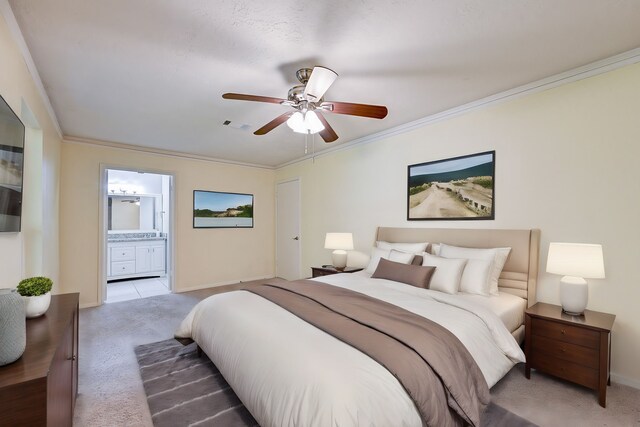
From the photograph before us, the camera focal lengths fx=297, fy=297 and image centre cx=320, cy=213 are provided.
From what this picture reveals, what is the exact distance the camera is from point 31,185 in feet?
8.66

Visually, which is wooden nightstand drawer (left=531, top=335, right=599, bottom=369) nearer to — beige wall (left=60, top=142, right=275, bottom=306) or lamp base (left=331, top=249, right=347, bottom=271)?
lamp base (left=331, top=249, right=347, bottom=271)

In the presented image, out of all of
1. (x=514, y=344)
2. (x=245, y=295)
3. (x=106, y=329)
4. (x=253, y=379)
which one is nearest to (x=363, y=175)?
(x=245, y=295)

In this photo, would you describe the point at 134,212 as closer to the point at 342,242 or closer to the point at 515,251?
the point at 342,242

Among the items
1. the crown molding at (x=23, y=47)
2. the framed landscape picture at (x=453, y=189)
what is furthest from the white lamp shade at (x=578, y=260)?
the crown molding at (x=23, y=47)

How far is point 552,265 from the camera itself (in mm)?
2287

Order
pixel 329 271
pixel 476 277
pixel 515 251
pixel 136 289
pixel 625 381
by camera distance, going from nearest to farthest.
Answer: pixel 625 381
pixel 476 277
pixel 515 251
pixel 329 271
pixel 136 289

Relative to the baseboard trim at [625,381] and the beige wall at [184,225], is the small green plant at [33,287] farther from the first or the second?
the baseboard trim at [625,381]

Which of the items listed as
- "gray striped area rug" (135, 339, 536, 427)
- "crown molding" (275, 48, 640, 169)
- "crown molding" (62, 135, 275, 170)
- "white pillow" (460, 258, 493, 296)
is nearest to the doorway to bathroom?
"crown molding" (62, 135, 275, 170)

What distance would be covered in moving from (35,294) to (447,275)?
112 inches

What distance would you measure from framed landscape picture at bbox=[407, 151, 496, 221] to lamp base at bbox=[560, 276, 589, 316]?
0.88 meters

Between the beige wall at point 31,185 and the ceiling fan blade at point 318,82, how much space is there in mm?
1795

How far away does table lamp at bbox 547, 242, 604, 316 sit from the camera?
6.95ft

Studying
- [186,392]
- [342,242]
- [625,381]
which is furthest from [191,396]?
[625,381]

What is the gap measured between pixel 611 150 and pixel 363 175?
2.59m
